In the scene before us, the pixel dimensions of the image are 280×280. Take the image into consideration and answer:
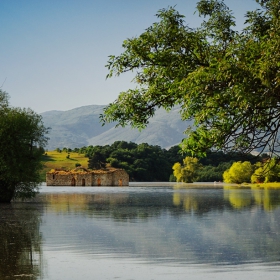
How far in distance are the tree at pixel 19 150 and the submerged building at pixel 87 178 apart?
88641mm

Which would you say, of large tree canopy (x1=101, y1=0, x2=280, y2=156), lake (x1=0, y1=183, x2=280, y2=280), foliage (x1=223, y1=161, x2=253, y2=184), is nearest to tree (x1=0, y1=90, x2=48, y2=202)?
lake (x1=0, y1=183, x2=280, y2=280)

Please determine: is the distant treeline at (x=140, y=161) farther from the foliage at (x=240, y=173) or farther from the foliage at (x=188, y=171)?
the foliage at (x=240, y=173)

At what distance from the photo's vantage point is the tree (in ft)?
137

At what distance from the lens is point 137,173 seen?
544ft

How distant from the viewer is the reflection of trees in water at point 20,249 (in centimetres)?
1299

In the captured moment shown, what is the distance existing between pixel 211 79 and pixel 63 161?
154524 mm

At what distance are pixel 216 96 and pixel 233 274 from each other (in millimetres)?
3853

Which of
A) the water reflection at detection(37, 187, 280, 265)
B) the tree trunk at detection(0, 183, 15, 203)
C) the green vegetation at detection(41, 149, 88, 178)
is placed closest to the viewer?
the water reflection at detection(37, 187, 280, 265)

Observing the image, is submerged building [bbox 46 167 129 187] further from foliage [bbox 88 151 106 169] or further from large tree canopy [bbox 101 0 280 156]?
large tree canopy [bbox 101 0 280 156]

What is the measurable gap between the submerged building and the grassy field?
63.9 ft

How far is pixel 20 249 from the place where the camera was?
1681 cm

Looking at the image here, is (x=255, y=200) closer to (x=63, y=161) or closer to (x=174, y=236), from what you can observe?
(x=174, y=236)

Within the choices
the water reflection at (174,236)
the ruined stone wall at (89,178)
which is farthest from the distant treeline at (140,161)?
the water reflection at (174,236)

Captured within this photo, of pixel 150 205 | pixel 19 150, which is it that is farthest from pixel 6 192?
pixel 150 205
